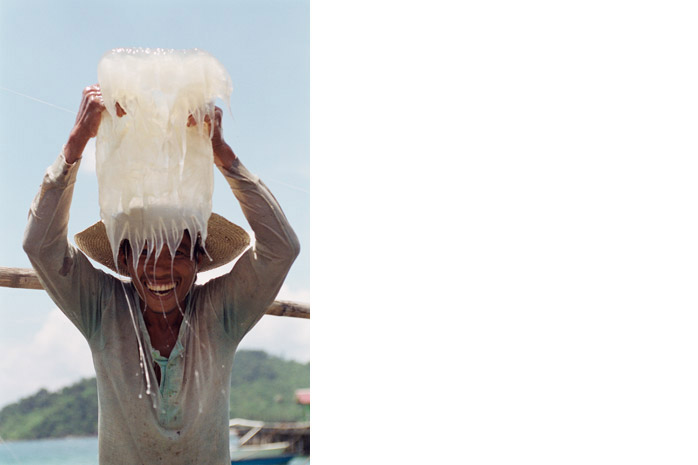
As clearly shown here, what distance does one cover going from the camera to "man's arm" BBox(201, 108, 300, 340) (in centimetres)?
132

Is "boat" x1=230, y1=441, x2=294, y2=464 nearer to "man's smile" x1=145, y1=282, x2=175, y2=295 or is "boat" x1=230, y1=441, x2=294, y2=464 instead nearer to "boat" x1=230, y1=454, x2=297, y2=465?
"boat" x1=230, y1=454, x2=297, y2=465

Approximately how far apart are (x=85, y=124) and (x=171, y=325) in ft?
1.44

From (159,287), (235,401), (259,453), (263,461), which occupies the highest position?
(159,287)

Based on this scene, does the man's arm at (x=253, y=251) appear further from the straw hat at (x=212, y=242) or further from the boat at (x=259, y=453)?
the boat at (x=259, y=453)

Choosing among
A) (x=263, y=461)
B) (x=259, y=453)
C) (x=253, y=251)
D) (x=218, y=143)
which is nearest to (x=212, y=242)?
(x=253, y=251)

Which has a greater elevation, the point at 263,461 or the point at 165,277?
the point at 165,277

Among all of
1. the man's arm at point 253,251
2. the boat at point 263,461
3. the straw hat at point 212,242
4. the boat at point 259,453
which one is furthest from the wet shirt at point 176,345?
the boat at point 263,461

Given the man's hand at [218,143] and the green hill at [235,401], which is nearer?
the man's hand at [218,143]

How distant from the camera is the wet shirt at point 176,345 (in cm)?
134

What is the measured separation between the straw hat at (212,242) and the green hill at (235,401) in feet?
13.0

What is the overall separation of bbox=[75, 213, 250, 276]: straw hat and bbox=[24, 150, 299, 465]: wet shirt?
0.12 meters

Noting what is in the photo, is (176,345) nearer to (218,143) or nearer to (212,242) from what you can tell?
Result: (212,242)

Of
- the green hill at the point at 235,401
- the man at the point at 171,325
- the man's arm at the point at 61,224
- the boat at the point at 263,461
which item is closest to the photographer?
the man's arm at the point at 61,224

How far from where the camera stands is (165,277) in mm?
1357
